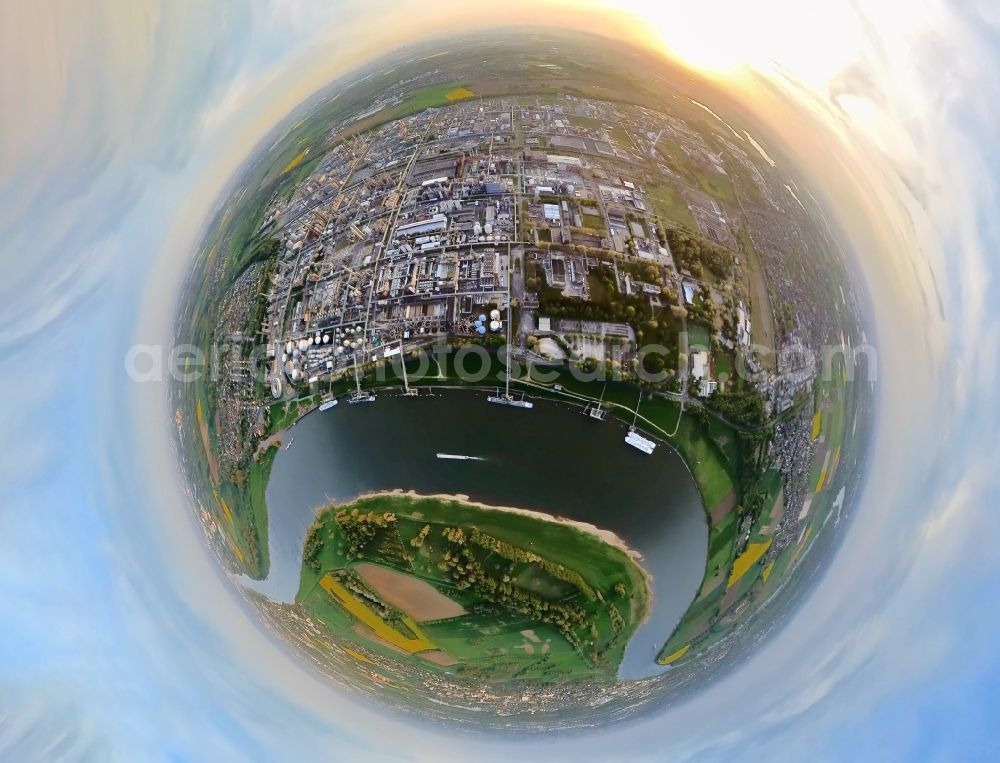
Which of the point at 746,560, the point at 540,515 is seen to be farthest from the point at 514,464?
the point at 746,560

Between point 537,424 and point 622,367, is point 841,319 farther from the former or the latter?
point 537,424

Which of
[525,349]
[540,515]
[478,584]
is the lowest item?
[478,584]

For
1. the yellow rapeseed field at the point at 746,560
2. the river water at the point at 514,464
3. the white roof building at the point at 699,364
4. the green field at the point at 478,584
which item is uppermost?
the white roof building at the point at 699,364

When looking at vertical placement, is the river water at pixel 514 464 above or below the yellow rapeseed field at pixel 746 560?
below

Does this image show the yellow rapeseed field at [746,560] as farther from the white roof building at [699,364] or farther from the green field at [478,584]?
the white roof building at [699,364]

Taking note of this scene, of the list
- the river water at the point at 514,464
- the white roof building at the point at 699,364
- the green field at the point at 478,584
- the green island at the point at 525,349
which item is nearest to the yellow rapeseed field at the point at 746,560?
the green island at the point at 525,349

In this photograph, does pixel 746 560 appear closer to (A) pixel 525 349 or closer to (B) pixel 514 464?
(B) pixel 514 464

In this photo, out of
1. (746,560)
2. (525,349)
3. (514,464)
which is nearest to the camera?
(525,349)

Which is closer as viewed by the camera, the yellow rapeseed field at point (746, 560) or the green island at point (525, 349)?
the green island at point (525, 349)
